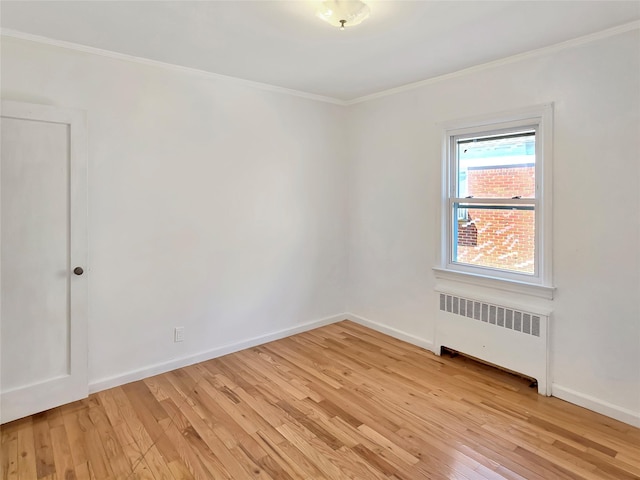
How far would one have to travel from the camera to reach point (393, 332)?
4.05m

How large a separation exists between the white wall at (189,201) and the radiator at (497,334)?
1.47 m

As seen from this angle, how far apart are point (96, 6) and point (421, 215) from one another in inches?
115

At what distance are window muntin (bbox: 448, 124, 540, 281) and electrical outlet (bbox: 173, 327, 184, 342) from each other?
250cm

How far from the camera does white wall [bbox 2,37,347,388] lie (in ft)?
9.39

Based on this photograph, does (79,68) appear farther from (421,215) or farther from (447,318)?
(447,318)

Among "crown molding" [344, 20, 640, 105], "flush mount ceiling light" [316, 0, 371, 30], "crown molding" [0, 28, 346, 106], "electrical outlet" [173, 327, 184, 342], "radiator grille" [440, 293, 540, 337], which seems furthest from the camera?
"electrical outlet" [173, 327, 184, 342]

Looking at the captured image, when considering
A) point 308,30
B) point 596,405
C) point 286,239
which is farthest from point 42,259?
point 596,405

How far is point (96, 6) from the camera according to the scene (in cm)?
218

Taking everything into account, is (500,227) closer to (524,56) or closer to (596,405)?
(524,56)

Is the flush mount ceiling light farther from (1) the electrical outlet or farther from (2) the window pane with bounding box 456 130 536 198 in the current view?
(1) the electrical outlet

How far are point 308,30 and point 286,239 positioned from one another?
206cm

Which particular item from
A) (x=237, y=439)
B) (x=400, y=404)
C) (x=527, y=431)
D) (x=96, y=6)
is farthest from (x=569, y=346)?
(x=96, y=6)

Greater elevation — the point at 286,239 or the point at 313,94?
the point at 313,94

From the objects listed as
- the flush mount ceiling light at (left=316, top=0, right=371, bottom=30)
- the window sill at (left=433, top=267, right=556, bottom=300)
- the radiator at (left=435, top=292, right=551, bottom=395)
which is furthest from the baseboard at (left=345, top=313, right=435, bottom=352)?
the flush mount ceiling light at (left=316, top=0, right=371, bottom=30)
